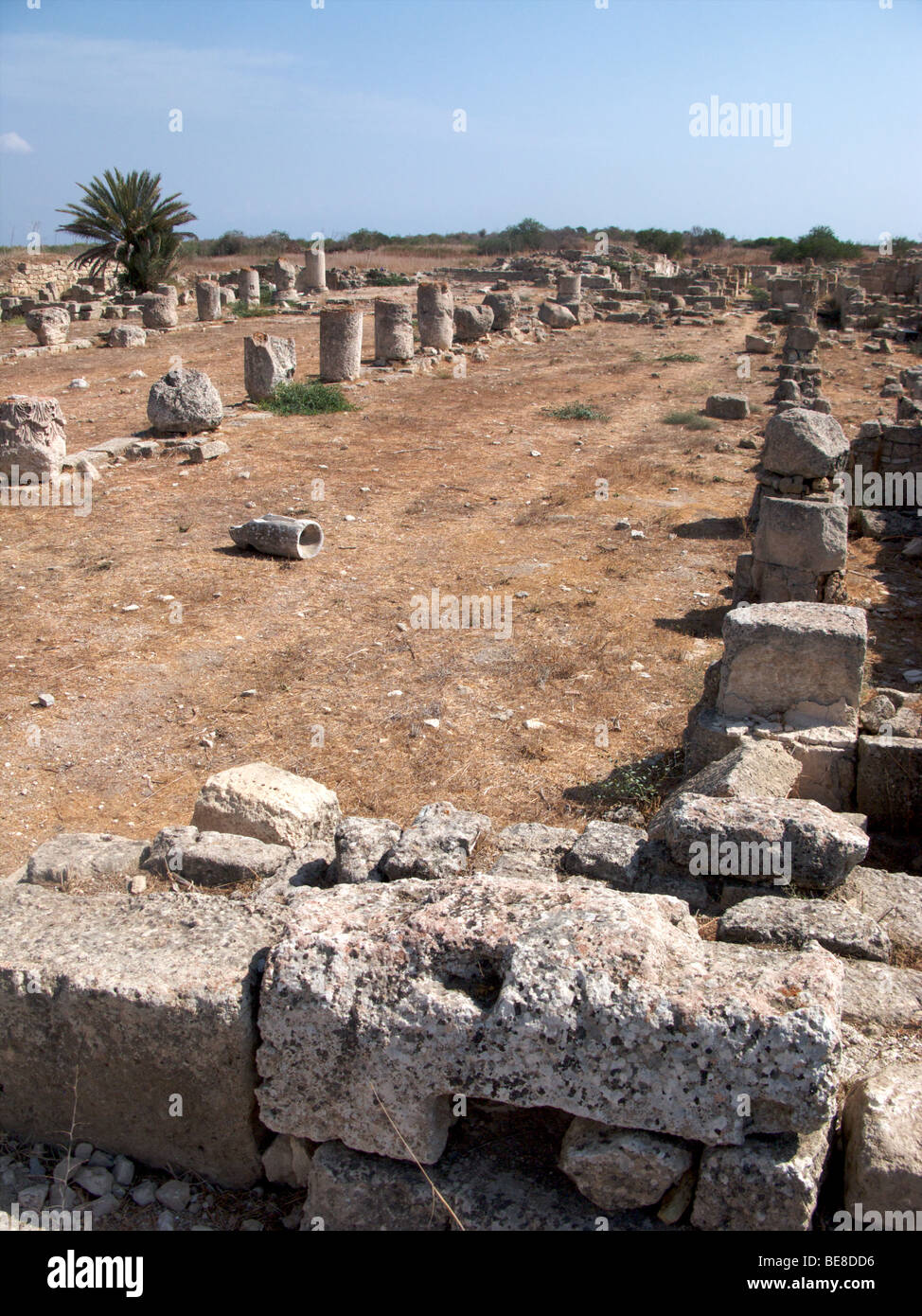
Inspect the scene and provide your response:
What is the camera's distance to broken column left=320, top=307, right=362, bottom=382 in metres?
17.5

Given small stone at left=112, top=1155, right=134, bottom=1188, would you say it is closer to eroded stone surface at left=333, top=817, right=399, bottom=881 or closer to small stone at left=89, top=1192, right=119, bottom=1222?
small stone at left=89, top=1192, right=119, bottom=1222

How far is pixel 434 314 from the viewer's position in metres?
21.2

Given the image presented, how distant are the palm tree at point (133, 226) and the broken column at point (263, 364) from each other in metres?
15.0

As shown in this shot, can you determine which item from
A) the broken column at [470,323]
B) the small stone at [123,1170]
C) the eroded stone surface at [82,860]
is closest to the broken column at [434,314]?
the broken column at [470,323]

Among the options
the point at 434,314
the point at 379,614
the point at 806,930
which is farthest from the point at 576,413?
the point at 806,930

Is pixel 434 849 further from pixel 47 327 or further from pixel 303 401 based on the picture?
pixel 47 327

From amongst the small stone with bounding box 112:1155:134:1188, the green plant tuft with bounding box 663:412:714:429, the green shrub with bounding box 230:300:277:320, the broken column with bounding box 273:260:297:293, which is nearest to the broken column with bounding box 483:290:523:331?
the green shrub with bounding box 230:300:277:320

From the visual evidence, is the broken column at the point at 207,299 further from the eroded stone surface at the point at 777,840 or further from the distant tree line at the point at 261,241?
the eroded stone surface at the point at 777,840

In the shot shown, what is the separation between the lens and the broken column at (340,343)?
17453 millimetres

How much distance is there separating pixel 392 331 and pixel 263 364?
4072 millimetres

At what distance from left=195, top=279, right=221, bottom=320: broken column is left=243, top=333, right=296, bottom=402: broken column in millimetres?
11236
